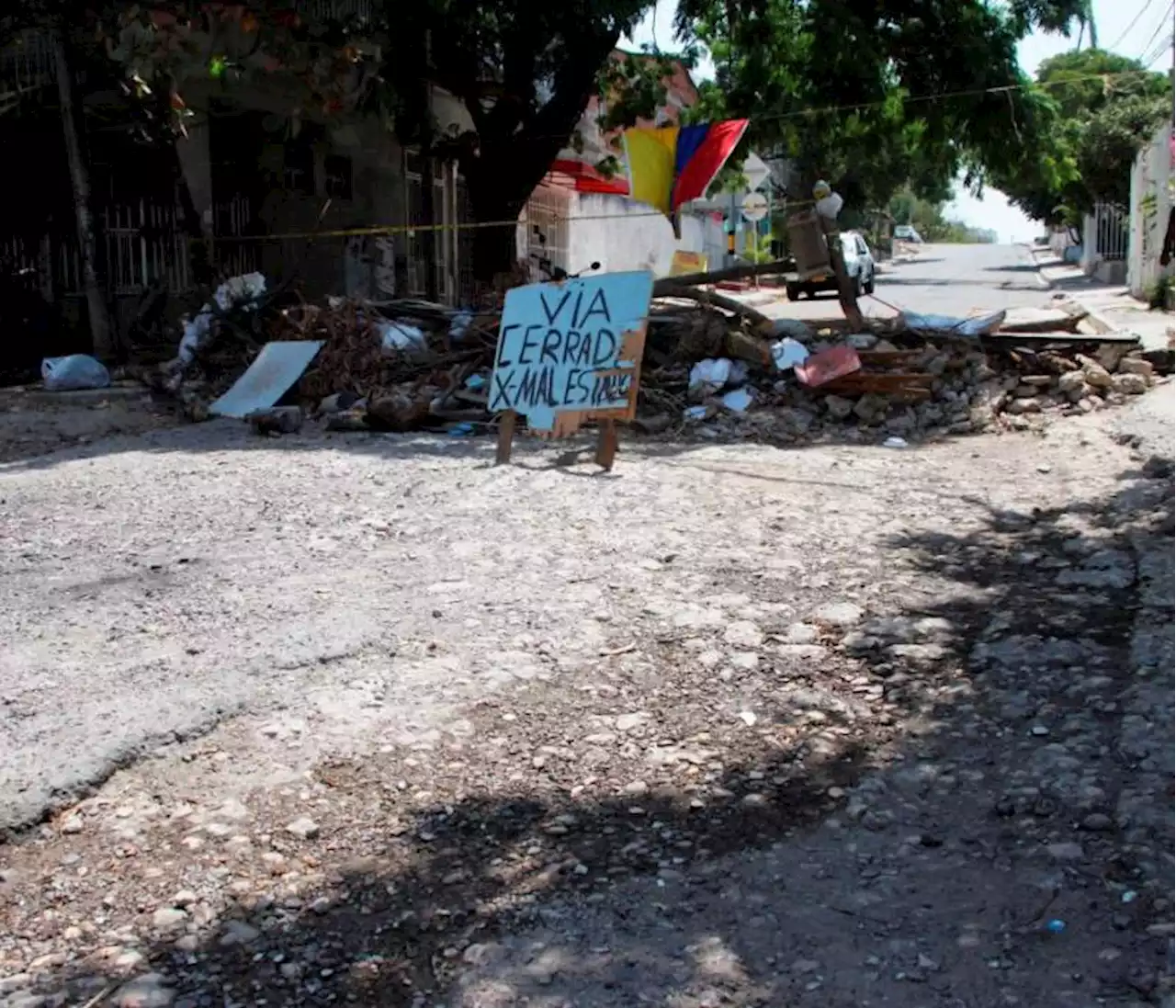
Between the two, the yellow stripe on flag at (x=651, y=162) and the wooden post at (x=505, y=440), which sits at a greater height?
the yellow stripe on flag at (x=651, y=162)

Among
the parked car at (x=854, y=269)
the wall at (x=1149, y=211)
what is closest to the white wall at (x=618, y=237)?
the parked car at (x=854, y=269)

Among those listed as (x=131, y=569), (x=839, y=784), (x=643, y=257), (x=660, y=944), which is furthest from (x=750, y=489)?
(x=643, y=257)

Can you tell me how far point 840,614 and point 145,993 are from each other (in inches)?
127

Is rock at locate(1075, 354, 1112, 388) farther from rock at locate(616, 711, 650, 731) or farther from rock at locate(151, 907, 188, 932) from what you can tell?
rock at locate(151, 907, 188, 932)

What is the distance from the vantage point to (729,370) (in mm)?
10945

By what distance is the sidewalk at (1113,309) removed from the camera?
52.5 feet

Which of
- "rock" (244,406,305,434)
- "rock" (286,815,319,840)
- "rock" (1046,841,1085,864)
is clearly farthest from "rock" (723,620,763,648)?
"rock" (244,406,305,434)

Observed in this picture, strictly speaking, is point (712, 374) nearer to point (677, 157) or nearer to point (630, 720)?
point (677, 157)

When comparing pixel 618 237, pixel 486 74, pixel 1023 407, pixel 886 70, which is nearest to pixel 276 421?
pixel 1023 407

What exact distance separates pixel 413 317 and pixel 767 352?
342cm

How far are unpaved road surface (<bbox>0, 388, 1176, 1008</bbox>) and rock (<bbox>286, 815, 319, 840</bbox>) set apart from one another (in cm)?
1

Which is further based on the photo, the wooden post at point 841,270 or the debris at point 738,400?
the wooden post at point 841,270

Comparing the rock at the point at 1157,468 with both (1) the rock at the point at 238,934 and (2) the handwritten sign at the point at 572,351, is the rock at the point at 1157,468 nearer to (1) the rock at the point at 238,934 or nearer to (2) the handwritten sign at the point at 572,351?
(2) the handwritten sign at the point at 572,351

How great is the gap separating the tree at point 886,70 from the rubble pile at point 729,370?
4.18 metres
